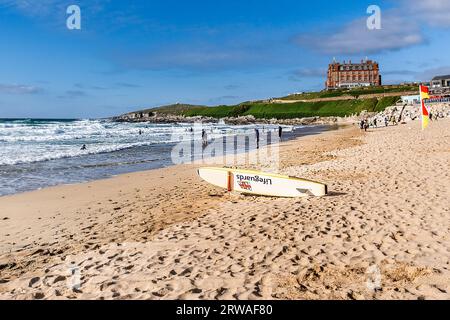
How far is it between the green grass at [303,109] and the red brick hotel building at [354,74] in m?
37.5

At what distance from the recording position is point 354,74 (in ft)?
492

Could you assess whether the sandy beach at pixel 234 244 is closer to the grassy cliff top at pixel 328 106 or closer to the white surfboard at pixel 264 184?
the white surfboard at pixel 264 184

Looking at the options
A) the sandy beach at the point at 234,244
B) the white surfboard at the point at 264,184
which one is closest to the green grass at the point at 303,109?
the white surfboard at the point at 264,184

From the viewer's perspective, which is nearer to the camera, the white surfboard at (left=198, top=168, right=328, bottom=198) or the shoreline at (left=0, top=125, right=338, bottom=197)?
the white surfboard at (left=198, top=168, right=328, bottom=198)

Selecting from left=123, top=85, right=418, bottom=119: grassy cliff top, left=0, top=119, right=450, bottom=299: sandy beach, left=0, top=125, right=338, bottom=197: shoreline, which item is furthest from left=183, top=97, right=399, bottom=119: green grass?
left=0, top=119, right=450, bottom=299: sandy beach

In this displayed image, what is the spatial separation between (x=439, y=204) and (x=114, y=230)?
814 centimetres

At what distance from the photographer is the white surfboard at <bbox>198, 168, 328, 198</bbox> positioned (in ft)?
35.8

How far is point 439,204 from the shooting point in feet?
30.0

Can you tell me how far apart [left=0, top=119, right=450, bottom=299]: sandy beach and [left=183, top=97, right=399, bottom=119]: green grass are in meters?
83.6

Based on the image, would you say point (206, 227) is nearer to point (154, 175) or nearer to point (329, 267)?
point (329, 267)

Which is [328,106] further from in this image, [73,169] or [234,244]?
[234,244]

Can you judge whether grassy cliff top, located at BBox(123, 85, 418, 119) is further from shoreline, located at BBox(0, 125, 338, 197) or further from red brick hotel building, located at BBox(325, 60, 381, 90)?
shoreline, located at BBox(0, 125, 338, 197)

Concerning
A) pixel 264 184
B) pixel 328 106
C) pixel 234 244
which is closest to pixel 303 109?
pixel 328 106
